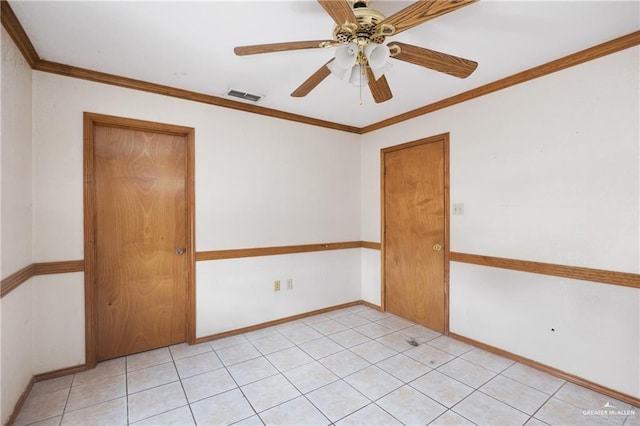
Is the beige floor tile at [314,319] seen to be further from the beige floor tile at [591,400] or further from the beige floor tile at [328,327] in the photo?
the beige floor tile at [591,400]

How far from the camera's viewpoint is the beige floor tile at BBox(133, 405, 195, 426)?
1868mm

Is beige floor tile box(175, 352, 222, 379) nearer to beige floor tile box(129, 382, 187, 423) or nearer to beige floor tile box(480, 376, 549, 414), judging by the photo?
beige floor tile box(129, 382, 187, 423)

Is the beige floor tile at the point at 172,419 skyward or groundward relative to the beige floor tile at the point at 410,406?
skyward

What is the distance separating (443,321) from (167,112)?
136 inches

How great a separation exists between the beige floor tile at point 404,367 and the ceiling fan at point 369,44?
220 cm

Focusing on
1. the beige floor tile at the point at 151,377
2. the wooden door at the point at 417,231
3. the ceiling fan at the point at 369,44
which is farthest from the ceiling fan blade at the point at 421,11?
the beige floor tile at the point at 151,377

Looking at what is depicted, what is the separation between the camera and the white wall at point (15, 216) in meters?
1.80

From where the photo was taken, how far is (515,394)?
2.16 metres

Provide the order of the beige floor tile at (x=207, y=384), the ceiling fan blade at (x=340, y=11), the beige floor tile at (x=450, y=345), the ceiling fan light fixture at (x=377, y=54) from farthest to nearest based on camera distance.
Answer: the beige floor tile at (x=450, y=345), the beige floor tile at (x=207, y=384), the ceiling fan light fixture at (x=377, y=54), the ceiling fan blade at (x=340, y=11)

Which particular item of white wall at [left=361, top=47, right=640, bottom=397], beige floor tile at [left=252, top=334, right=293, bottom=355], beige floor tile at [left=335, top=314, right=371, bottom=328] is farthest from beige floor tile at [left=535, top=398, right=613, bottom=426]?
beige floor tile at [left=252, top=334, right=293, bottom=355]

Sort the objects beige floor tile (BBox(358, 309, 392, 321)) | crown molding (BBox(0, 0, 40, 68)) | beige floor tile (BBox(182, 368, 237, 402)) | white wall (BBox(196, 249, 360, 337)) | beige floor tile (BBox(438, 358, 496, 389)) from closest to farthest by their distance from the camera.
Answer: crown molding (BBox(0, 0, 40, 68)), beige floor tile (BBox(182, 368, 237, 402)), beige floor tile (BBox(438, 358, 496, 389)), white wall (BBox(196, 249, 360, 337)), beige floor tile (BBox(358, 309, 392, 321))

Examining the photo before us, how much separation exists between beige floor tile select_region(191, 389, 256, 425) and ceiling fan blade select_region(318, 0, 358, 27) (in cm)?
233

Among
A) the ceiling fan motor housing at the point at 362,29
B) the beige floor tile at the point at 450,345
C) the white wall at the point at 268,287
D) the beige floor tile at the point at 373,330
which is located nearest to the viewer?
the ceiling fan motor housing at the point at 362,29

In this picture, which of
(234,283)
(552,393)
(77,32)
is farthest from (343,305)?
(77,32)
